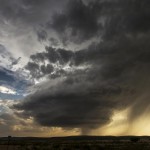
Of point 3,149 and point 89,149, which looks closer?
point 3,149

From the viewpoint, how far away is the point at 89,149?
230 feet

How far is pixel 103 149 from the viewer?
69938 mm

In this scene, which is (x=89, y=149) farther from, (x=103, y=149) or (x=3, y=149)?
(x=3, y=149)

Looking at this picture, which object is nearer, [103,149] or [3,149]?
[3,149]

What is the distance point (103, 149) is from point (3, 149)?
24.2 m

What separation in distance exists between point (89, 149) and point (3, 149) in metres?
21.3

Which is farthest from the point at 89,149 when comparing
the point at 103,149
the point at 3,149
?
the point at 3,149

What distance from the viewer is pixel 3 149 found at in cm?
5969
